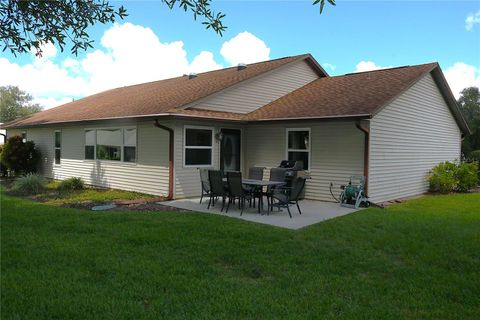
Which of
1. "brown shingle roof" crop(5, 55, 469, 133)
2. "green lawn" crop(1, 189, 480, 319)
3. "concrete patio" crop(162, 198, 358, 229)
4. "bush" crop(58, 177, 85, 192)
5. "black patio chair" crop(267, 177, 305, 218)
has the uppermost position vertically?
"brown shingle roof" crop(5, 55, 469, 133)

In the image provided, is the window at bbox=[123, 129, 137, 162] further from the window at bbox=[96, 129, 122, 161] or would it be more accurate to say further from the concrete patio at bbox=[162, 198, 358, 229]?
the concrete patio at bbox=[162, 198, 358, 229]

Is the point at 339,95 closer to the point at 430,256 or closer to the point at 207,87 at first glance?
the point at 207,87

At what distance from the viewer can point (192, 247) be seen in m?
5.88

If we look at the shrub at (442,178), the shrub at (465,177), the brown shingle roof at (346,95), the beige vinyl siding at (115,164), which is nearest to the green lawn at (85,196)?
the beige vinyl siding at (115,164)

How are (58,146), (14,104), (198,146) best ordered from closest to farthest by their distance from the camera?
(198,146)
(58,146)
(14,104)

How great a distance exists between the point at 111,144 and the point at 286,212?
7.37 m

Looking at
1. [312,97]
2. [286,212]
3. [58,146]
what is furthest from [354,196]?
[58,146]

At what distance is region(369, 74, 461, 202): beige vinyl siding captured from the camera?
11211 millimetres

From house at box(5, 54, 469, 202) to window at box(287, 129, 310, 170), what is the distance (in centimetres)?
3

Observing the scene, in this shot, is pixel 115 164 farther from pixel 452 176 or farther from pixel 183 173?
pixel 452 176

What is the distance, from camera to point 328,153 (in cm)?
1136

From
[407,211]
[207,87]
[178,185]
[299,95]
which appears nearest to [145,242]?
[178,185]

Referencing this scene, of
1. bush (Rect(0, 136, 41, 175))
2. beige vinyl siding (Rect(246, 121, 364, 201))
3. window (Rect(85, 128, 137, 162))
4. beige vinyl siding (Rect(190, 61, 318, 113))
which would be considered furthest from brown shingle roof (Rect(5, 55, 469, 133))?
bush (Rect(0, 136, 41, 175))

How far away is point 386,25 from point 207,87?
607 centimetres
